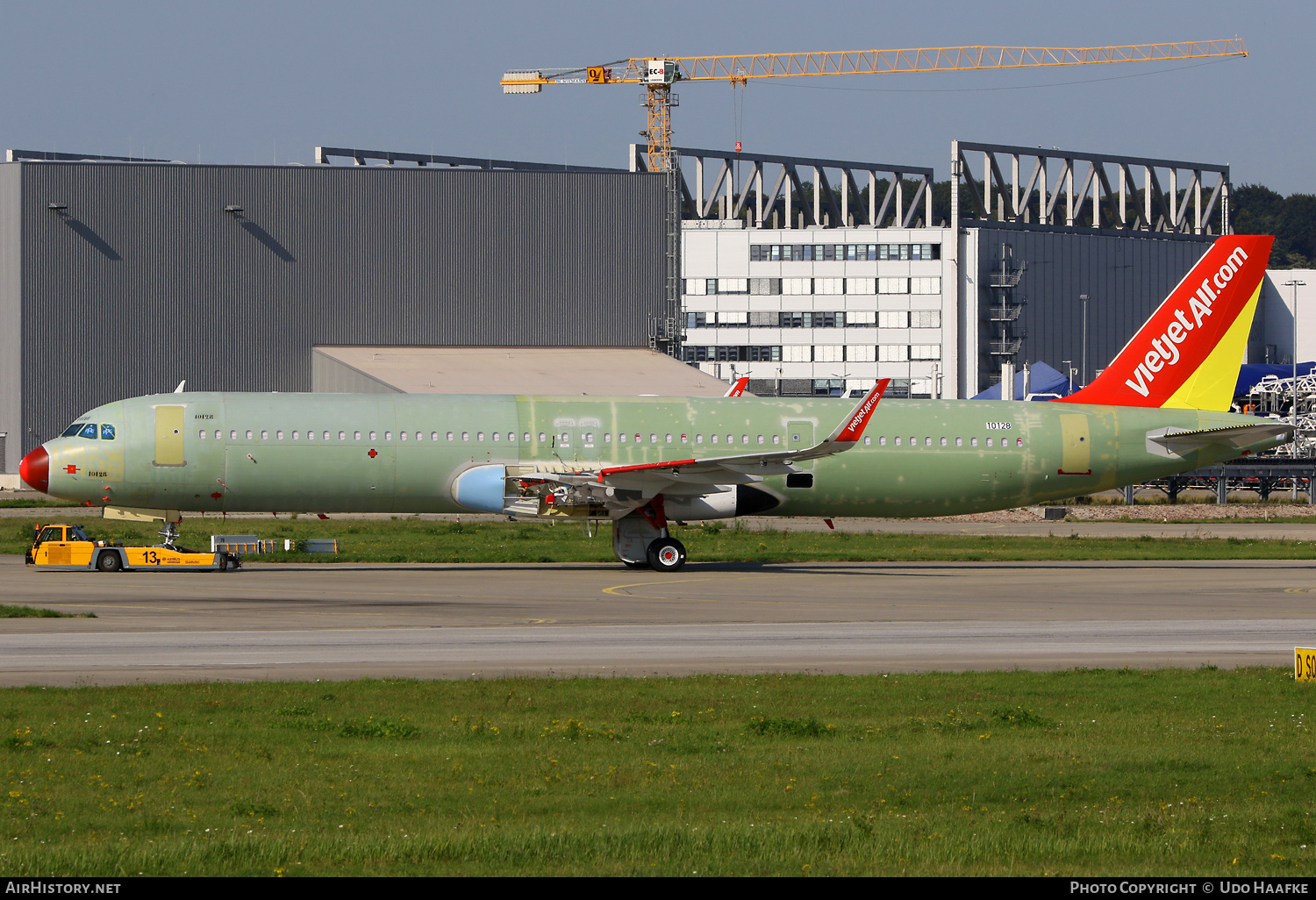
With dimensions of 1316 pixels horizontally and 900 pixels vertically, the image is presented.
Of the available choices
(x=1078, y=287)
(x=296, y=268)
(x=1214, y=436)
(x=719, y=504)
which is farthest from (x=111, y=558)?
(x=1078, y=287)

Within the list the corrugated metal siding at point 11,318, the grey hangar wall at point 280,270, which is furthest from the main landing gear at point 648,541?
the corrugated metal siding at point 11,318

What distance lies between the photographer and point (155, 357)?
79.3 m

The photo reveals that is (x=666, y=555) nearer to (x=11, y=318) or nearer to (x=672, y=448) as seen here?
(x=672, y=448)

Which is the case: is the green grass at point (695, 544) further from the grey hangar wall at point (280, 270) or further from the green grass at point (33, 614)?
the grey hangar wall at point (280, 270)

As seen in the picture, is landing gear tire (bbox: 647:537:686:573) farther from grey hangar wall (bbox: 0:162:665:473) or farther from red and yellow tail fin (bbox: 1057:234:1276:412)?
grey hangar wall (bbox: 0:162:665:473)

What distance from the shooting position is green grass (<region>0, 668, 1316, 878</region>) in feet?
34.5

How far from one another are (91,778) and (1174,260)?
483 feet

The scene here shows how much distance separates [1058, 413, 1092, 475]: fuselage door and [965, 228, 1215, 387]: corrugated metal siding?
88573 millimetres

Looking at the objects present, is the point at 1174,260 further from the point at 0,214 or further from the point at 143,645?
the point at 143,645

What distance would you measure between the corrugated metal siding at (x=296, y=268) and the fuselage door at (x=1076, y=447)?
1816 inches

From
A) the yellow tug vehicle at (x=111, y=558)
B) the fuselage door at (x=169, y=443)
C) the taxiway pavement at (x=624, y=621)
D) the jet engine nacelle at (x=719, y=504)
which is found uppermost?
the fuselage door at (x=169, y=443)

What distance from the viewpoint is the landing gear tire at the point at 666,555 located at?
131ft

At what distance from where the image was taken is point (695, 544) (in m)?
49.8

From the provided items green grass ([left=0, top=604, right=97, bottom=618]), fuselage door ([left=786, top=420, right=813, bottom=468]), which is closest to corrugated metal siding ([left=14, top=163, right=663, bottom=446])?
fuselage door ([left=786, top=420, right=813, bottom=468])
